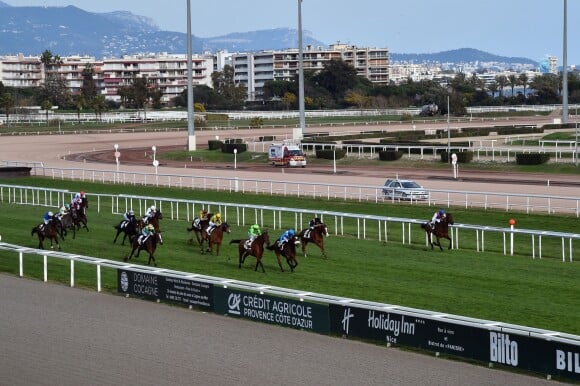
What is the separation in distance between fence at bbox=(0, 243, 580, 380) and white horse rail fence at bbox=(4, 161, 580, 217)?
12584mm

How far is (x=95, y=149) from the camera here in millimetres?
65688

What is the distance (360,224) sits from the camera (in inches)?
1069

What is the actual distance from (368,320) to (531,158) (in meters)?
31.6

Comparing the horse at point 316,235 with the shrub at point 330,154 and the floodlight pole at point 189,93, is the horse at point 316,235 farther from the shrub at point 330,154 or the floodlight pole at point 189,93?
the floodlight pole at point 189,93

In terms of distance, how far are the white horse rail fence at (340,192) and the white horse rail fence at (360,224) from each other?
123 inches

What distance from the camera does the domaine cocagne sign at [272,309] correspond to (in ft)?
48.5

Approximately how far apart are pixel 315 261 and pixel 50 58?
132m

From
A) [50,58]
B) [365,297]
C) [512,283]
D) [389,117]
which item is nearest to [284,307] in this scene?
[365,297]

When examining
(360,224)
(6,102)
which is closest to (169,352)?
(360,224)

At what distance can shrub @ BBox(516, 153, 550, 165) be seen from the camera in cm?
4419

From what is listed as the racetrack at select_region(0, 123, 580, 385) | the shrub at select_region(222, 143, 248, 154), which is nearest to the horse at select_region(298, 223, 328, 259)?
the racetrack at select_region(0, 123, 580, 385)

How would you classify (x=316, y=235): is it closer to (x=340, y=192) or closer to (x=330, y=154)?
(x=340, y=192)

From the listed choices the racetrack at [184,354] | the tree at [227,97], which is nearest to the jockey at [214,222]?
the racetrack at [184,354]

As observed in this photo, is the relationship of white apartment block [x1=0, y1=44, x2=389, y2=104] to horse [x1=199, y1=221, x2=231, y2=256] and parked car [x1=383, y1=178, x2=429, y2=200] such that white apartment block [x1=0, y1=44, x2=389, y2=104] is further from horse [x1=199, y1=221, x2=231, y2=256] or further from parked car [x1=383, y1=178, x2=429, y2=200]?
horse [x1=199, y1=221, x2=231, y2=256]
